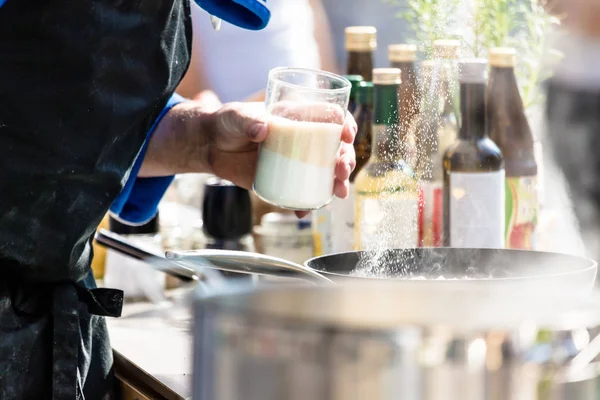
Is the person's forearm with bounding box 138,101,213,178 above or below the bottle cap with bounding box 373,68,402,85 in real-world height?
below

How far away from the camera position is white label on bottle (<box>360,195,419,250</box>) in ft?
4.05

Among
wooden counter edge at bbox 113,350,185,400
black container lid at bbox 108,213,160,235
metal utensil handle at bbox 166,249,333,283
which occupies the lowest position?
wooden counter edge at bbox 113,350,185,400

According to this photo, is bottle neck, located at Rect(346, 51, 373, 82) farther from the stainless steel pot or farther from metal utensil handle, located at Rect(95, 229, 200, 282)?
the stainless steel pot

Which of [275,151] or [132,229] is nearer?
[275,151]

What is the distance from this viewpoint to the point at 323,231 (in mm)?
1427

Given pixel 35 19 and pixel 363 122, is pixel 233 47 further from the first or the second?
pixel 35 19

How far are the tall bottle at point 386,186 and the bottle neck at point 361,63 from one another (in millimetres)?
159

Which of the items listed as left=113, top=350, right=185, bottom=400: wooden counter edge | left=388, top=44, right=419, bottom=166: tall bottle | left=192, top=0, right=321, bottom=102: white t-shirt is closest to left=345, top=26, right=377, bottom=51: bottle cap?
left=388, top=44, right=419, bottom=166: tall bottle

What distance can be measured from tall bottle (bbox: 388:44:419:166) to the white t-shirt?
1.46 m

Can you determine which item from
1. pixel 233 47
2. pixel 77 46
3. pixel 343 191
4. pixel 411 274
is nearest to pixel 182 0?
pixel 77 46

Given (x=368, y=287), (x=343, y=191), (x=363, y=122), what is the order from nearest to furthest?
(x=368, y=287) < (x=343, y=191) < (x=363, y=122)

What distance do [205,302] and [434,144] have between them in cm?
90

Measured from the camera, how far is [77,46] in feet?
2.95

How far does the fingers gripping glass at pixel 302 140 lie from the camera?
1.08m
